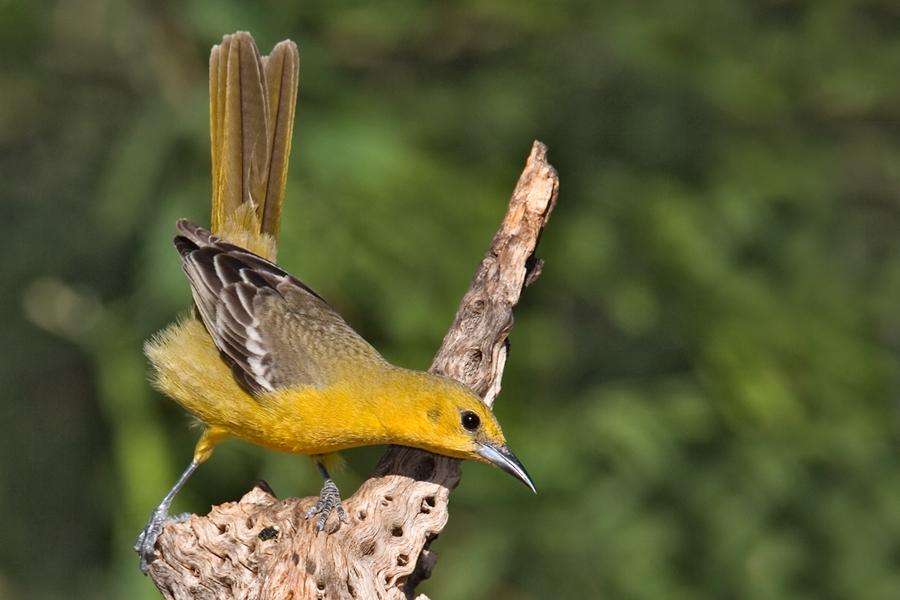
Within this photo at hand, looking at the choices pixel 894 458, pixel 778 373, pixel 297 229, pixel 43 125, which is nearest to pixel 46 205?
pixel 43 125

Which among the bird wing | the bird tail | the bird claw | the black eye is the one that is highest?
the bird tail

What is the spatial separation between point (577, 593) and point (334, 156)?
2532mm

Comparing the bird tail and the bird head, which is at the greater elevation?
→ the bird tail

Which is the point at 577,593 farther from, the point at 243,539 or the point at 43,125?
the point at 43,125

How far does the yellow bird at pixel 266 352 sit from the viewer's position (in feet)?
12.2

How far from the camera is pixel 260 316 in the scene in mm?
4324

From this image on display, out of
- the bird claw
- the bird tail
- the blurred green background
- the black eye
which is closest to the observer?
the bird claw

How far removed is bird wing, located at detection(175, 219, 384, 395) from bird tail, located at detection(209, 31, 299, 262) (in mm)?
234

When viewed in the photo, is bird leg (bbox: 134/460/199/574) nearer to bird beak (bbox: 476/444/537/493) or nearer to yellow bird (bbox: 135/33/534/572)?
yellow bird (bbox: 135/33/534/572)

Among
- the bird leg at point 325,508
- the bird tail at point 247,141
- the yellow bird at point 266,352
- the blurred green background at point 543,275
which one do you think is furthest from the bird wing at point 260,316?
the bird leg at point 325,508

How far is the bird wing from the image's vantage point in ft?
13.4

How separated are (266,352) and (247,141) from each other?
1032mm

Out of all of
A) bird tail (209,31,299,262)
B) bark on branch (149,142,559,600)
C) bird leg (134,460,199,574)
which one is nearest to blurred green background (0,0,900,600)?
bird tail (209,31,299,262)

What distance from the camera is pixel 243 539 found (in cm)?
334
